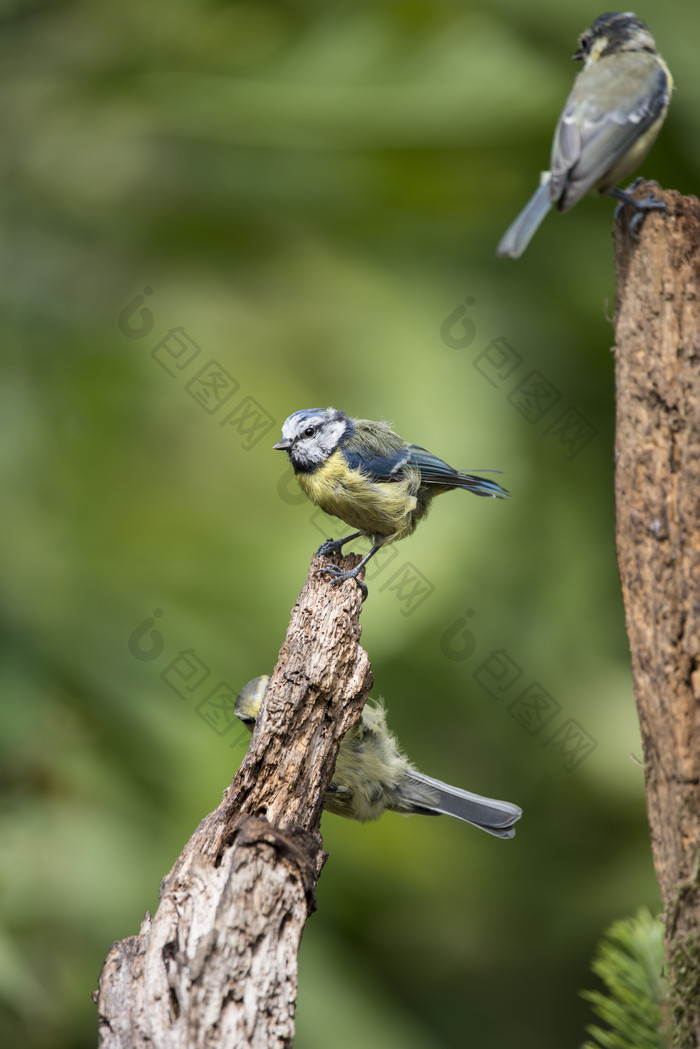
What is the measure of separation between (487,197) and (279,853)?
3.00m

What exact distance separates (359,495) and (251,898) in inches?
46.9

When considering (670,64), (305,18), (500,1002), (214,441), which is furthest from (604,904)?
(305,18)

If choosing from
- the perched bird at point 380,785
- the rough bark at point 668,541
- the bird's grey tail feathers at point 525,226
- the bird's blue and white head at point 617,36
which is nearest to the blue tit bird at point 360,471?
the perched bird at point 380,785

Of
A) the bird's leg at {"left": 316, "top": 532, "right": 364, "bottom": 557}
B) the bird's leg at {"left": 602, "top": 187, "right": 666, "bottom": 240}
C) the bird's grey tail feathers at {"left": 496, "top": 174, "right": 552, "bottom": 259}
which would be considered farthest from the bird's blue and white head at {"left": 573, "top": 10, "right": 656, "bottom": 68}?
the bird's leg at {"left": 316, "top": 532, "right": 364, "bottom": 557}

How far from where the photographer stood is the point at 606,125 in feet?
6.71

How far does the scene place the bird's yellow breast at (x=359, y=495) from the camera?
2.35m

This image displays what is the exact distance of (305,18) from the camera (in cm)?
399

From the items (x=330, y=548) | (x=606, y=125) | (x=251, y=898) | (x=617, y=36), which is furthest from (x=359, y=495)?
(x=617, y=36)

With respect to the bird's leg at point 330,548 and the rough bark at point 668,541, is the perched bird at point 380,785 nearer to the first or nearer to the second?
the bird's leg at point 330,548

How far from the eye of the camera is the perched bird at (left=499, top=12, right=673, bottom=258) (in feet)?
6.64

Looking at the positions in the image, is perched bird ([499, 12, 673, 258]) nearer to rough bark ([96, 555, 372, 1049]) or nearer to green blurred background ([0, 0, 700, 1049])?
rough bark ([96, 555, 372, 1049])

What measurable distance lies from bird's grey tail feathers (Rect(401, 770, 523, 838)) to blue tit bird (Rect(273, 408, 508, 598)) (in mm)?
700

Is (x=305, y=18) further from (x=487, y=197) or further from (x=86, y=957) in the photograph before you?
(x=86, y=957)

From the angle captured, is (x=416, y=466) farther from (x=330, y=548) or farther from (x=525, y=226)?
(x=525, y=226)
